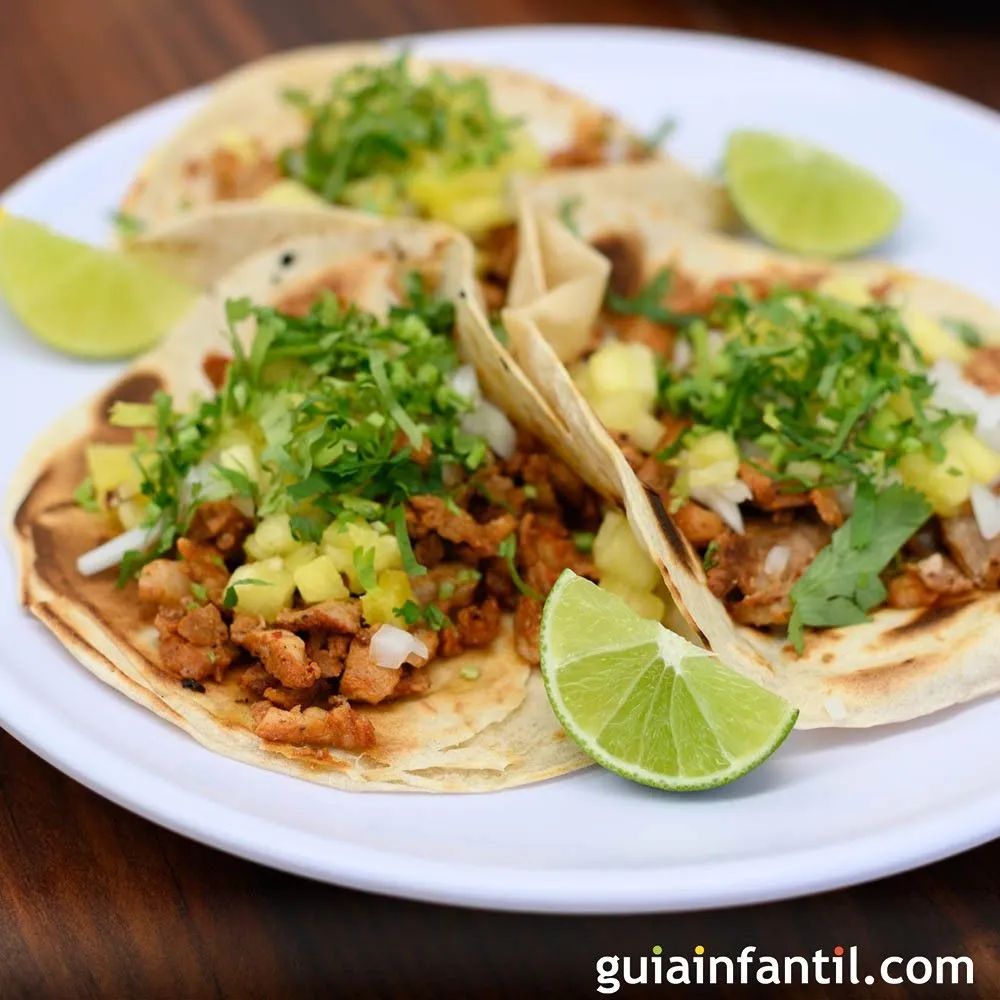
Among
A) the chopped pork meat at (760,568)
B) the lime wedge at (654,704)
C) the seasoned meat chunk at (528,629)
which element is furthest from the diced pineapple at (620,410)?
the lime wedge at (654,704)

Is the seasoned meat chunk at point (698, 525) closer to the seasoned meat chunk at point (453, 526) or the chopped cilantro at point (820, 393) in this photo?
the chopped cilantro at point (820, 393)

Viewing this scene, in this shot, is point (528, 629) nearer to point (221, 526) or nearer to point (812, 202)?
point (221, 526)

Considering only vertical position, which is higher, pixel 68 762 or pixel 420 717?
pixel 68 762

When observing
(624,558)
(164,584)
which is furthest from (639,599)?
(164,584)

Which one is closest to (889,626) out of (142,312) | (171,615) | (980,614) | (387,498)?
(980,614)

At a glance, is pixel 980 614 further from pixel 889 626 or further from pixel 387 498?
pixel 387 498
